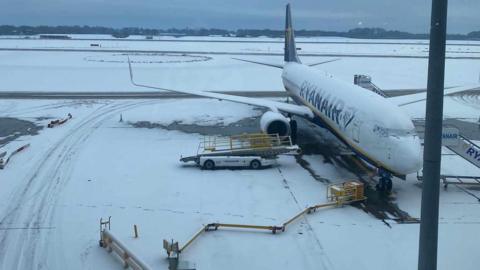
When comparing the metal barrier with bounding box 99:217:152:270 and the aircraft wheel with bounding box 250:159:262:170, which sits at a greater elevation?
the aircraft wheel with bounding box 250:159:262:170

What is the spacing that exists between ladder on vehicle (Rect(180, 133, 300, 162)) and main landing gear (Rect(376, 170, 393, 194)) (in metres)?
4.94

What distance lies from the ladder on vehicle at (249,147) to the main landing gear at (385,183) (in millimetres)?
4941

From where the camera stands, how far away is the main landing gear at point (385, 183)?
2014 cm

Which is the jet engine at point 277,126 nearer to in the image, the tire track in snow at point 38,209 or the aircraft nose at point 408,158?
the aircraft nose at point 408,158

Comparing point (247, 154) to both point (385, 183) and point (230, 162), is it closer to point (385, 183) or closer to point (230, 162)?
point (230, 162)

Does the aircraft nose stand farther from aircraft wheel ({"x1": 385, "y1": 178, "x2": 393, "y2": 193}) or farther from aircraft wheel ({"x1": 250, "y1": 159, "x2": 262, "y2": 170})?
aircraft wheel ({"x1": 250, "y1": 159, "x2": 262, "y2": 170})

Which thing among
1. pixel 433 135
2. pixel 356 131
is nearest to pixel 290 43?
pixel 356 131

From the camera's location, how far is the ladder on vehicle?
80.4ft

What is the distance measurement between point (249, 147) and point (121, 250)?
12384mm

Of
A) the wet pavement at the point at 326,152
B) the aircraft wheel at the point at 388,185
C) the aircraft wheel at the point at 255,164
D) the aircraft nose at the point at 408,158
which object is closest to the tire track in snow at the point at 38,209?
the wet pavement at the point at 326,152

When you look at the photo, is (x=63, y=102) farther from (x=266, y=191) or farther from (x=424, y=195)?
(x=424, y=195)

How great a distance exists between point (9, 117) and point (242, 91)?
915 inches

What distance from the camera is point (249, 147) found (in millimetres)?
25453

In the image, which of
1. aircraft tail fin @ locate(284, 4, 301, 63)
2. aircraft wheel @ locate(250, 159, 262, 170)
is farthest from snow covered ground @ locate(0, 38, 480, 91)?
aircraft wheel @ locate(250, 159, 262, 170)
